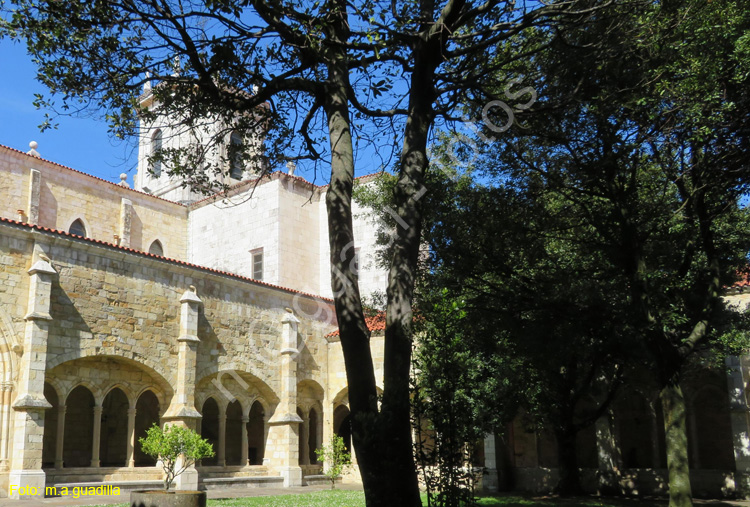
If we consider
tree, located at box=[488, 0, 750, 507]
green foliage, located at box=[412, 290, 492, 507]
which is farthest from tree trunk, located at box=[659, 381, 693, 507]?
green foliage, located at box=[412, 290, 492, 507]

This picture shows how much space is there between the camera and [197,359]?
61.5 ft

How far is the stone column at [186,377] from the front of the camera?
1759 centimetres

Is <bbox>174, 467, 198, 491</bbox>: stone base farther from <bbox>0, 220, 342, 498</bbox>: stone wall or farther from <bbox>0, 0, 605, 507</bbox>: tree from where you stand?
<bbox>0, 0, 605, 507</bbox>: tree

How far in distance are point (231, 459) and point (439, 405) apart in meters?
18.1

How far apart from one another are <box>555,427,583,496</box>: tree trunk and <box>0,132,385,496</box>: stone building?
6.60 metres

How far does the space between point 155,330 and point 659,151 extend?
1320 cm

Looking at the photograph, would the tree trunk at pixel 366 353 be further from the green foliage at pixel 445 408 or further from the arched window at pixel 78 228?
the arched window at pixel 78 228

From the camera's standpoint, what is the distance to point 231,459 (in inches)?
939

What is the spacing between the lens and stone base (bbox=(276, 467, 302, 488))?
20328 mm

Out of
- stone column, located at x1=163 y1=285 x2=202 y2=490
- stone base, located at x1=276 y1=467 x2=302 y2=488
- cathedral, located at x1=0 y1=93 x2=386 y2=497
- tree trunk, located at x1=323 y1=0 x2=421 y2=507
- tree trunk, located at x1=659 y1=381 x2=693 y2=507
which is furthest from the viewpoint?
stone base, located at x1=276 y1=467 x2=302 y2=488

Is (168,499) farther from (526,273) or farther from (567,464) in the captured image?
(567,464)

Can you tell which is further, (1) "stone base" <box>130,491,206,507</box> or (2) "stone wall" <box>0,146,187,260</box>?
(2) "stone wall" <box>0,146,187,260</box>

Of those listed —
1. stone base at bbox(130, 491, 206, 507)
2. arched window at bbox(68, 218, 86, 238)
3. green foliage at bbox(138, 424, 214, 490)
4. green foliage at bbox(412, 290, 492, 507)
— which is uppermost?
arched window at bbox(68, 218, 86, 238)

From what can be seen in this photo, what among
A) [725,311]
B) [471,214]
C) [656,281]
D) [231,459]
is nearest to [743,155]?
[656,281]
